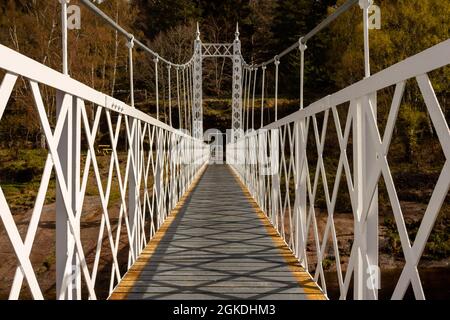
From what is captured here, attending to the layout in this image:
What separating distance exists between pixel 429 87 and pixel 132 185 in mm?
1754

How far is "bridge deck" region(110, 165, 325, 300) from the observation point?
214 cm

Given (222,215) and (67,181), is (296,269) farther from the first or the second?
(222,215)

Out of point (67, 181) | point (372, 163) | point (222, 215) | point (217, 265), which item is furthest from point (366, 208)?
point (222, 215)

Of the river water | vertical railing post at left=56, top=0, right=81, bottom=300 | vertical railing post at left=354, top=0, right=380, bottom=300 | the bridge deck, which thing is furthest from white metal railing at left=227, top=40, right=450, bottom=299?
the river water

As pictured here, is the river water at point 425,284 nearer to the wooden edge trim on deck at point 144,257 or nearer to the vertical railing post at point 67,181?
the wooden edge trim on deck at point 144,257

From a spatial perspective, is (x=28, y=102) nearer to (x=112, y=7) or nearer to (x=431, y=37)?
(x=112, y=7)

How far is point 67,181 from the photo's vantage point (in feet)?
4.71

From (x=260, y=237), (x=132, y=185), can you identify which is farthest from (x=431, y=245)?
(x=132, y=185)

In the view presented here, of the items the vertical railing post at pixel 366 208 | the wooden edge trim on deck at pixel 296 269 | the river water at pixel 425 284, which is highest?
the vertical railing post at pixel 366 208

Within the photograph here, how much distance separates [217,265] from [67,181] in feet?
4.33

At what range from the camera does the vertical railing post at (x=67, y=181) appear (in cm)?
141

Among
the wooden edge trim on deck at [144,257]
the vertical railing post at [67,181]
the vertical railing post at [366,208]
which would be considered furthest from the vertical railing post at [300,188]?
the vertical railing post at [67,181]

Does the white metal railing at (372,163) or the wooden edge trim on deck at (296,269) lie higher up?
the white metal railing at (372,163)

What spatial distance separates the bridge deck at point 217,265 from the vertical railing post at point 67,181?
0.64 m
